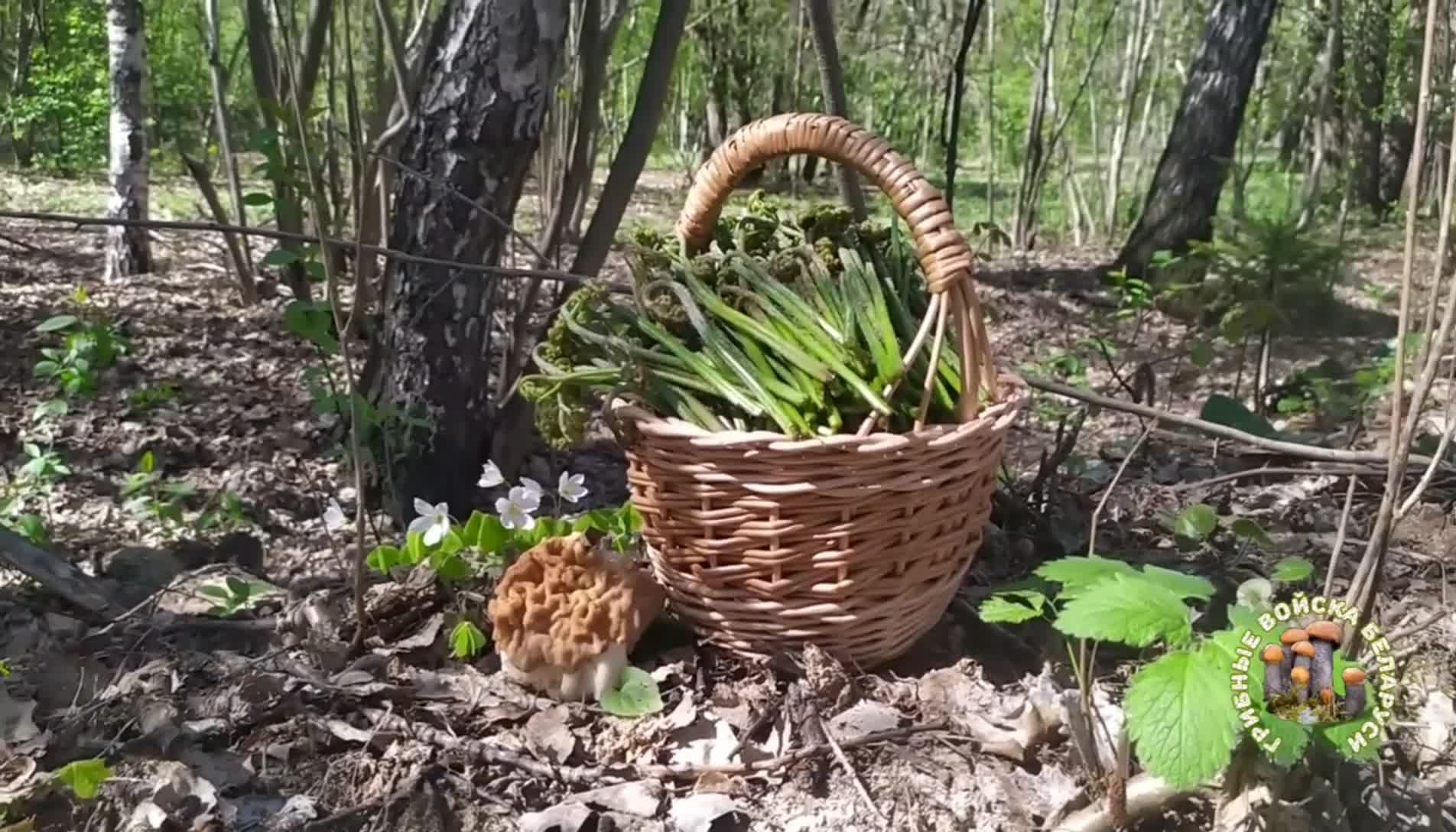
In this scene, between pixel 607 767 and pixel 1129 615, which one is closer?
pixel 1129 615

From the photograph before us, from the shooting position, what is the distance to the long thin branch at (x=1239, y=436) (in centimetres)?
168

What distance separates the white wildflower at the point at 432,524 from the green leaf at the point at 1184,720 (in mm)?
1018

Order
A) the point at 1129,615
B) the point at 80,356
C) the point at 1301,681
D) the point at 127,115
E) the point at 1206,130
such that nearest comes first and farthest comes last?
the point at 1301,681 < the point at 1129,615 < the point at 80,356 < the point at 127,115 < the point at 1206,130

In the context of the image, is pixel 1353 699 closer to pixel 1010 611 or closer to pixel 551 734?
pixel 1010 611

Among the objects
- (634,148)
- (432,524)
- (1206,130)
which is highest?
(1206,130)

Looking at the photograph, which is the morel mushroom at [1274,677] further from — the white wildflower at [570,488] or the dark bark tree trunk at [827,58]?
the dark bark tree trunk at [827,58]

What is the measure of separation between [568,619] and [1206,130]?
5.53m

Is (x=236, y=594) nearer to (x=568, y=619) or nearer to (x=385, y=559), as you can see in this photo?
(x=385, y=559)

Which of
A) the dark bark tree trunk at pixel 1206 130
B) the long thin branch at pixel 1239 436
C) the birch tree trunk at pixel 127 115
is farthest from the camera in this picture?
the dark bark tree trunk at pixel 1206 130

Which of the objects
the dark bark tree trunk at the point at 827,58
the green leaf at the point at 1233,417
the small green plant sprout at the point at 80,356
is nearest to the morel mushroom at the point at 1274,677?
the green leaf at the point at 1233,417

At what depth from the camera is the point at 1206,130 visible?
5.97 m

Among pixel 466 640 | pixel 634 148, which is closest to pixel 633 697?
pixel 466 640

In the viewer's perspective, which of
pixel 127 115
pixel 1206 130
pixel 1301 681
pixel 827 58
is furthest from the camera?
pixel 1206 130

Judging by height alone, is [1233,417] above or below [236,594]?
above
